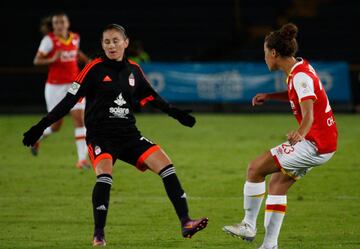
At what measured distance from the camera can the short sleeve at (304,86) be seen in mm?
7273

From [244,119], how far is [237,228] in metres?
15.9

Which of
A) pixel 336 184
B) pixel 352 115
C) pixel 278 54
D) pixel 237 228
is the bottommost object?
pixel 352 115

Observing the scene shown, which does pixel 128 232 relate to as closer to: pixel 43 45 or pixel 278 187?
pixel 278 187

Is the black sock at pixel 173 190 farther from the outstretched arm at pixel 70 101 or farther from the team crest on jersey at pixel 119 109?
the outstretched arm at pixel 70 101

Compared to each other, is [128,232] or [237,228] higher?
[237,228]

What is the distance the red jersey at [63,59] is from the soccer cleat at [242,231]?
293 inches

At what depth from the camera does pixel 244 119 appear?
23.7 metres

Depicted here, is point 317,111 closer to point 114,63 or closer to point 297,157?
point 297,157

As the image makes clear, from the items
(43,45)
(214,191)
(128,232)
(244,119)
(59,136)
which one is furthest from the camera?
(244,119)

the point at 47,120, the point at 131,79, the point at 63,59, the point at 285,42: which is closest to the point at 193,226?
the point at 131,79

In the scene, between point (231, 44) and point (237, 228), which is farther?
point (231, 44)

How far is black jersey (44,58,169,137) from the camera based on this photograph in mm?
8125

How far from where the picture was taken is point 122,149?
815 centimetres

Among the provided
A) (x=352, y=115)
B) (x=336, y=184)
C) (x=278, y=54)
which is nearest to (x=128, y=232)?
(x=278, y=54)
